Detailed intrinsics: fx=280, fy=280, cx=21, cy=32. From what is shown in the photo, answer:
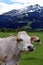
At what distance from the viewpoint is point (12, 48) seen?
32.0 ft

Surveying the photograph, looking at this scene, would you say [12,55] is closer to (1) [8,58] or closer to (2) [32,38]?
(1) [8,58]

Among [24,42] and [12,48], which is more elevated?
[24,42]

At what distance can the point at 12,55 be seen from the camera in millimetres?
9711

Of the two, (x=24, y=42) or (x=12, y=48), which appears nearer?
(x=24, y=42)

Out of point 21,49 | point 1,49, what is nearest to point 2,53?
point 1,49

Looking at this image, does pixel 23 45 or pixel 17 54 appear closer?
pixel 23 45

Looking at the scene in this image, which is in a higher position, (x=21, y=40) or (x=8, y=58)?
(x=21, y=40)

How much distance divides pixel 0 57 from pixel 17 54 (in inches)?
23.9

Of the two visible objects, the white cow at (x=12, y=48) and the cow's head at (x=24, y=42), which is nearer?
the cow's head at (x=24, y=42)

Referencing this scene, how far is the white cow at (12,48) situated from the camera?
9.27 meters

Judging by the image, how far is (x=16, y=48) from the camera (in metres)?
9.62

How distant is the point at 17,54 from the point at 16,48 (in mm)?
216

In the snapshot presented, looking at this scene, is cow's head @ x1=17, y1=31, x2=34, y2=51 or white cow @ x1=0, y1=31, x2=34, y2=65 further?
white cow @ x1=0, y1=31, x2=34, y2=65

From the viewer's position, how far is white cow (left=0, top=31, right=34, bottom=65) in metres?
9.27
